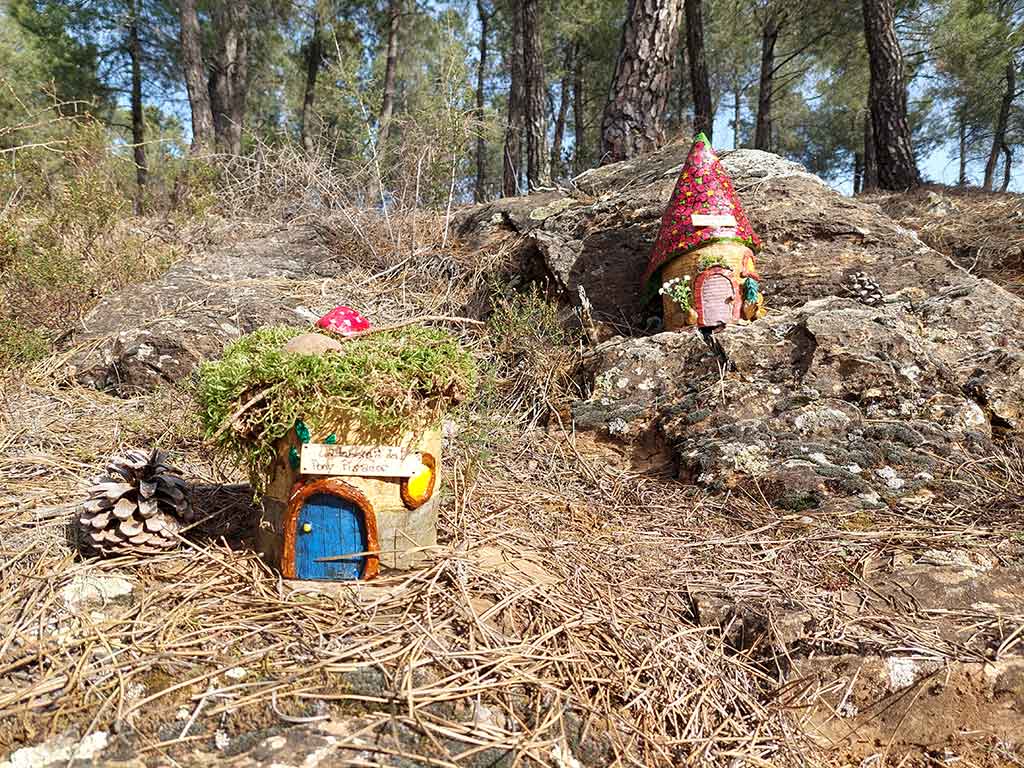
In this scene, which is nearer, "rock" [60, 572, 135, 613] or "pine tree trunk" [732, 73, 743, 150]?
"rock" [60, 572, 135, 613]

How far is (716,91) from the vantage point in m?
16.1

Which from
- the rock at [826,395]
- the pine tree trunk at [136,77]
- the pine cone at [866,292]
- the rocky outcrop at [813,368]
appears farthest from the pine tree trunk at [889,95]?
the pine tree trunk at [136,77]

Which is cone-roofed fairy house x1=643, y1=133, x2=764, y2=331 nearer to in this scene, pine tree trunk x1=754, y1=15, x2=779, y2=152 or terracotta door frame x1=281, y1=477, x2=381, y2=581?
terracotta door frame x1=281, y1=477, x2=381, y2=581

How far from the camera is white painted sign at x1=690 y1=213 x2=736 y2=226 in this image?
3.38m

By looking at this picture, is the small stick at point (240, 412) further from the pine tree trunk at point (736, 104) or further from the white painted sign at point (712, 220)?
the pine tree trunk at point (736, 104)

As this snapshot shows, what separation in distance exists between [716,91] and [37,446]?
17.3 meters

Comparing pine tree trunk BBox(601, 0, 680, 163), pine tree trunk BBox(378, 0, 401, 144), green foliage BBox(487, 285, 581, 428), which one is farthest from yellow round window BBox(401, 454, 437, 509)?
pine tree trunk BBox(378, 0, 401, 144)

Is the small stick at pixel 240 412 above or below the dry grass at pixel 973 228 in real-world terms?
below

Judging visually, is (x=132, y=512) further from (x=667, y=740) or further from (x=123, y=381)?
(x=123, y=381)

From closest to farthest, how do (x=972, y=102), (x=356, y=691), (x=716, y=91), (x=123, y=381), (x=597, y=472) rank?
(x=356, y=691) < (x=597, y=472) < (x=123, y=381) < (x=972, y=102) < (x=716, y=91)

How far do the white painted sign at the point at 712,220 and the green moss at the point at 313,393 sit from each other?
2180 mm

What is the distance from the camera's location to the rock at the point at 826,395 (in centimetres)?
250

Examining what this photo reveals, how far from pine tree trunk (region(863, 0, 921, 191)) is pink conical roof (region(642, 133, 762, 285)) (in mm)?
3866

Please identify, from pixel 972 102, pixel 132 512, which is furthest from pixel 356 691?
pixel 972 102
